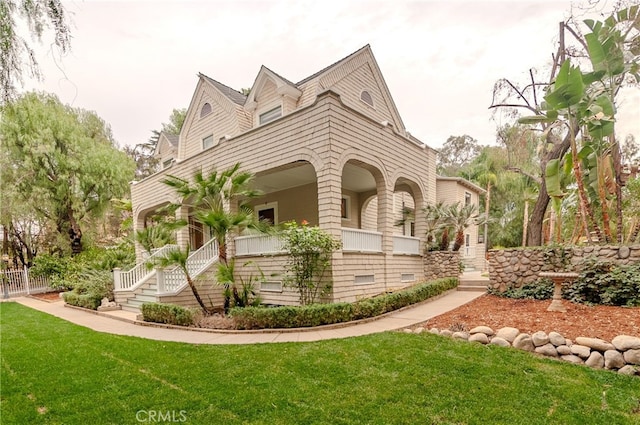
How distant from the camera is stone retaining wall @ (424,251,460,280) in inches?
467

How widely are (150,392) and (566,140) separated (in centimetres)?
1438

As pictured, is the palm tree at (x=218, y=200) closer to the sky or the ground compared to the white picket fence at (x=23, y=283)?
closer to the sky

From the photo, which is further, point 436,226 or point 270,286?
point 436,226

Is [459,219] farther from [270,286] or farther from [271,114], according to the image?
[271,114]

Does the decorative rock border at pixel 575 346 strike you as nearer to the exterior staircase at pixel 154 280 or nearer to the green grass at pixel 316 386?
the green grass at pixel 316 386

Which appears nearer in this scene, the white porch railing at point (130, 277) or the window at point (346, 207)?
the white porch railing at point (130, 277)

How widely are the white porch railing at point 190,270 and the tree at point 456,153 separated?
3162 cm

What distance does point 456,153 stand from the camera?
37344 mm

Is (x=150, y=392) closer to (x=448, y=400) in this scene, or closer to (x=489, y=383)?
(x=448, y=400)

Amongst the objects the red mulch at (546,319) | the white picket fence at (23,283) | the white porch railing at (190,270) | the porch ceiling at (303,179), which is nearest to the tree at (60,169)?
the white picket fence at (23,283)

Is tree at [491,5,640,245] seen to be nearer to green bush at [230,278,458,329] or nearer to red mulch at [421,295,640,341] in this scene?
red mulch at [421,295,640,341]

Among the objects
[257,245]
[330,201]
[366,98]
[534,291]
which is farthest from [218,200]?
[366,98]

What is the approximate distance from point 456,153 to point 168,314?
3731 centimetres

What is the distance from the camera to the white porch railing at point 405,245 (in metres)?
10.8
